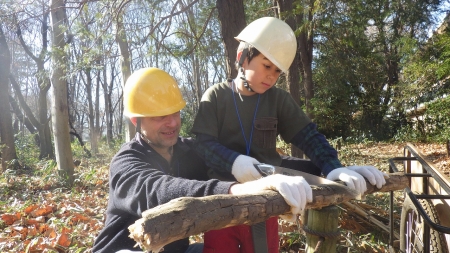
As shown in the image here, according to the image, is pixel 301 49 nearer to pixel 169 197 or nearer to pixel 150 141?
pixel 150 141

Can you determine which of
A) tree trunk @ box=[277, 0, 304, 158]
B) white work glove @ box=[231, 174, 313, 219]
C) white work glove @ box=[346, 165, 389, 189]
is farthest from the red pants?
tree trunk @ box=[277, 0, 304, 158]

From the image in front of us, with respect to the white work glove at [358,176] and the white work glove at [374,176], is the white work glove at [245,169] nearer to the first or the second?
the white work glove at [358,176]

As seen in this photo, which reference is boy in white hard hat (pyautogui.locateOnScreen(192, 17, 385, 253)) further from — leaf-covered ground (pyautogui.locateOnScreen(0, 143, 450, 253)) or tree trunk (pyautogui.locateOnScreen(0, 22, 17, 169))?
tree trunk (pyautogui.locateOnScreen(0, 22, 17, 169))

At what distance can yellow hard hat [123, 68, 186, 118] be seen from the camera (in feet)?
7.51

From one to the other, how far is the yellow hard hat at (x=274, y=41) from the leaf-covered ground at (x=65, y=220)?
216cm

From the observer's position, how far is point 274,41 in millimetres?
2281

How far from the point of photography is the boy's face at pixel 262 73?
7.54ft

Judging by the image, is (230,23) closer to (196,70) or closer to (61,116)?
(61,116)

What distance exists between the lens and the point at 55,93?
6.88m

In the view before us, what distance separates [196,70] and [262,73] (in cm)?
1910

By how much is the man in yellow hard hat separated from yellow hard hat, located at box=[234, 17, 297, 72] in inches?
24.8

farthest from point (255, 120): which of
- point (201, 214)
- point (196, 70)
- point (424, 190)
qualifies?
point (196, 70)

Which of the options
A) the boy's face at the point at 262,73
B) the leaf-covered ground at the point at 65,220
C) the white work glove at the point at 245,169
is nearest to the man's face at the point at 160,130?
the white work glove at the point at 245,169

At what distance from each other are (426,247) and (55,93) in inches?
265
